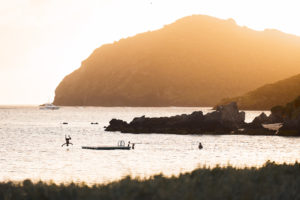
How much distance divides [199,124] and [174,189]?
4029 inches

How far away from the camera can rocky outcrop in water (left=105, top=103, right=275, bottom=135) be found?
4624 inches

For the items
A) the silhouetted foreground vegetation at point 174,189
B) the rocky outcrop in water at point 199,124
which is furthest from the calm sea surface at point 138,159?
the rocky outcrop in water at point 199,124

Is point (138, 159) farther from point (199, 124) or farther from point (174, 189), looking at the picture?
point (199, 124)

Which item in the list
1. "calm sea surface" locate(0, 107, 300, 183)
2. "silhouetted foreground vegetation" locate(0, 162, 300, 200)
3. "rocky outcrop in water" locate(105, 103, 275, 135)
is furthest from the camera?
"rocky outcrop in water" locate(105, 103, 275, 135)

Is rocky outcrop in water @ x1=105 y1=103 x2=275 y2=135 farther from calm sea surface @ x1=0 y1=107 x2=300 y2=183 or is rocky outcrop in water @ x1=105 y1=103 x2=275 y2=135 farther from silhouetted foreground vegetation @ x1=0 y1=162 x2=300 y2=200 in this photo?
silhouetted foreground vegetation @ x1=0 y1=162 x2=300 y2=200

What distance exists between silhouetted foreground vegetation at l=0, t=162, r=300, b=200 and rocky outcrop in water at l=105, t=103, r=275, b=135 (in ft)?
310

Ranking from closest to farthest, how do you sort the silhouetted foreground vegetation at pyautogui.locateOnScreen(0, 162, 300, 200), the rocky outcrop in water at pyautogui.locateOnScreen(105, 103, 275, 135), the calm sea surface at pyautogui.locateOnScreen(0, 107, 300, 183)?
the silhouetted foreground vegetation at pyautogui.locateOnScreen(0, 162, 300, 200) < the calm sea surface at pyautogui.locateOnScreen(0, 107, 300, 183) < the rocky outcrop in water at pyautogui.locateOnScreen(105, 103, 275, 135)

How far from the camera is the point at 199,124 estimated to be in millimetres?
120188

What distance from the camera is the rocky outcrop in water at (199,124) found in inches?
4624

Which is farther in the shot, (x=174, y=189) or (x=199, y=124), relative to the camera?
(x=199, y=124)

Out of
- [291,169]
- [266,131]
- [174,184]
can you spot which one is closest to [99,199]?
[174,184]

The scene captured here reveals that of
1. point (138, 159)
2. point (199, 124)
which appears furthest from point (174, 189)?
point (199, 124)

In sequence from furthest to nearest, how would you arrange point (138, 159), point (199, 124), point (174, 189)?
point (199, 124) < point (138, 159) < point (174, 189)

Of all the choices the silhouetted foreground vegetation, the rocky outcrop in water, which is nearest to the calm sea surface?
the silhouetted foreground vegetation
